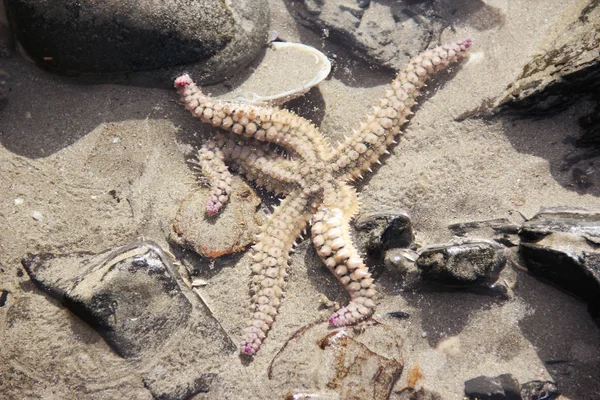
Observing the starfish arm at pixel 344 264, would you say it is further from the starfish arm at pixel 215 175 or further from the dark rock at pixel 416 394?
the starfish arm at pixel 215 175

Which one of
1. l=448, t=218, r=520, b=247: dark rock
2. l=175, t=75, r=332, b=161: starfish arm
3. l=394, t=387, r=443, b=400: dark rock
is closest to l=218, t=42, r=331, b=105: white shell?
A: l=175, t=75, r=332, b=161: starfish arm

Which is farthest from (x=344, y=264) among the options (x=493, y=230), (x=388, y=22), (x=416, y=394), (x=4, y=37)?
(x=4, y=37)

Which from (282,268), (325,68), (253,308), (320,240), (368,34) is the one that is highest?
(368,34)

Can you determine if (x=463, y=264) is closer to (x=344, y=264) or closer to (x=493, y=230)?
(x=493, y=230)

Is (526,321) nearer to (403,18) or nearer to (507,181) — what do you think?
(507,181)

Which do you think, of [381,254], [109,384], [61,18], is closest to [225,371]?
[109,384]

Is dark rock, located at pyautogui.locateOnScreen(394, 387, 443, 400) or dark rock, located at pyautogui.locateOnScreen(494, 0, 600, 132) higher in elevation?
dark rock, located at pyautogui.locateOnScreen(494, 0, 600, 132)

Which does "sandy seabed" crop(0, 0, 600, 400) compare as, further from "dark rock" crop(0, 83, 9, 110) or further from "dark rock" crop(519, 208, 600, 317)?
"dark rock" crop(519, 208, 600, 317)
